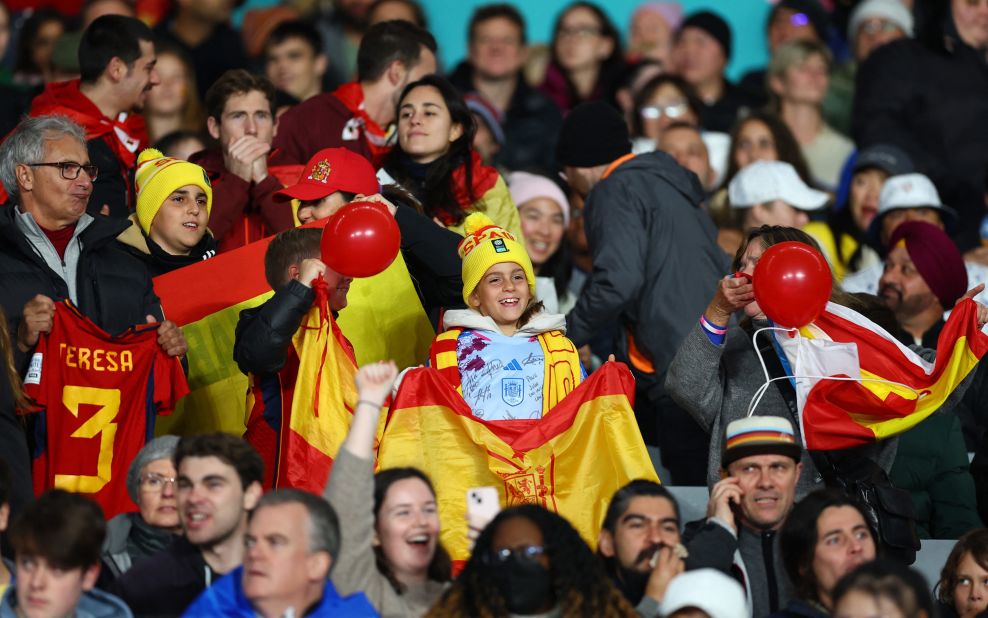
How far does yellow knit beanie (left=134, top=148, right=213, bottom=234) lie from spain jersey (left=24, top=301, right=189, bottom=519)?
808mm

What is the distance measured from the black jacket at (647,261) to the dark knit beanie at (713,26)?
3.91 m

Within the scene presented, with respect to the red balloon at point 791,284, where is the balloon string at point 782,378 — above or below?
below

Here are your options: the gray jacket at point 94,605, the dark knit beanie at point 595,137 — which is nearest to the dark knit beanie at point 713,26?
the dark knit beanie at point 595,137

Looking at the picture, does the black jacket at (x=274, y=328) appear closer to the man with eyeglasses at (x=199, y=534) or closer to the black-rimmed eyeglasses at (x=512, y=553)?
the man with eyeglasses at (x=199, y=534)

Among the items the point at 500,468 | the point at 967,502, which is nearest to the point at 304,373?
the point at 500,468

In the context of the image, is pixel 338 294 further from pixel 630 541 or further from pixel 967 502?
pixel 967 502

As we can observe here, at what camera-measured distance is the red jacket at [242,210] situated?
8828 millimetres

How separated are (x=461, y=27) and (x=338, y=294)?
7.05m

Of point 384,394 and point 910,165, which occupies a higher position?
point 910,165

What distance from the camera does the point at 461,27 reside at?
14.4 metres

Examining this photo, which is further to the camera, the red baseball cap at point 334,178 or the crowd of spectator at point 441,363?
the red baseball cap at point 334,178

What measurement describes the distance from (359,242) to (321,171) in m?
1.18

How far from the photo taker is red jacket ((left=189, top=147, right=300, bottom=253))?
883 cm

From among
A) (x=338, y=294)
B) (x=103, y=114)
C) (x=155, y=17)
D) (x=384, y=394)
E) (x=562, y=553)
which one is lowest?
(x=562, y=553)
